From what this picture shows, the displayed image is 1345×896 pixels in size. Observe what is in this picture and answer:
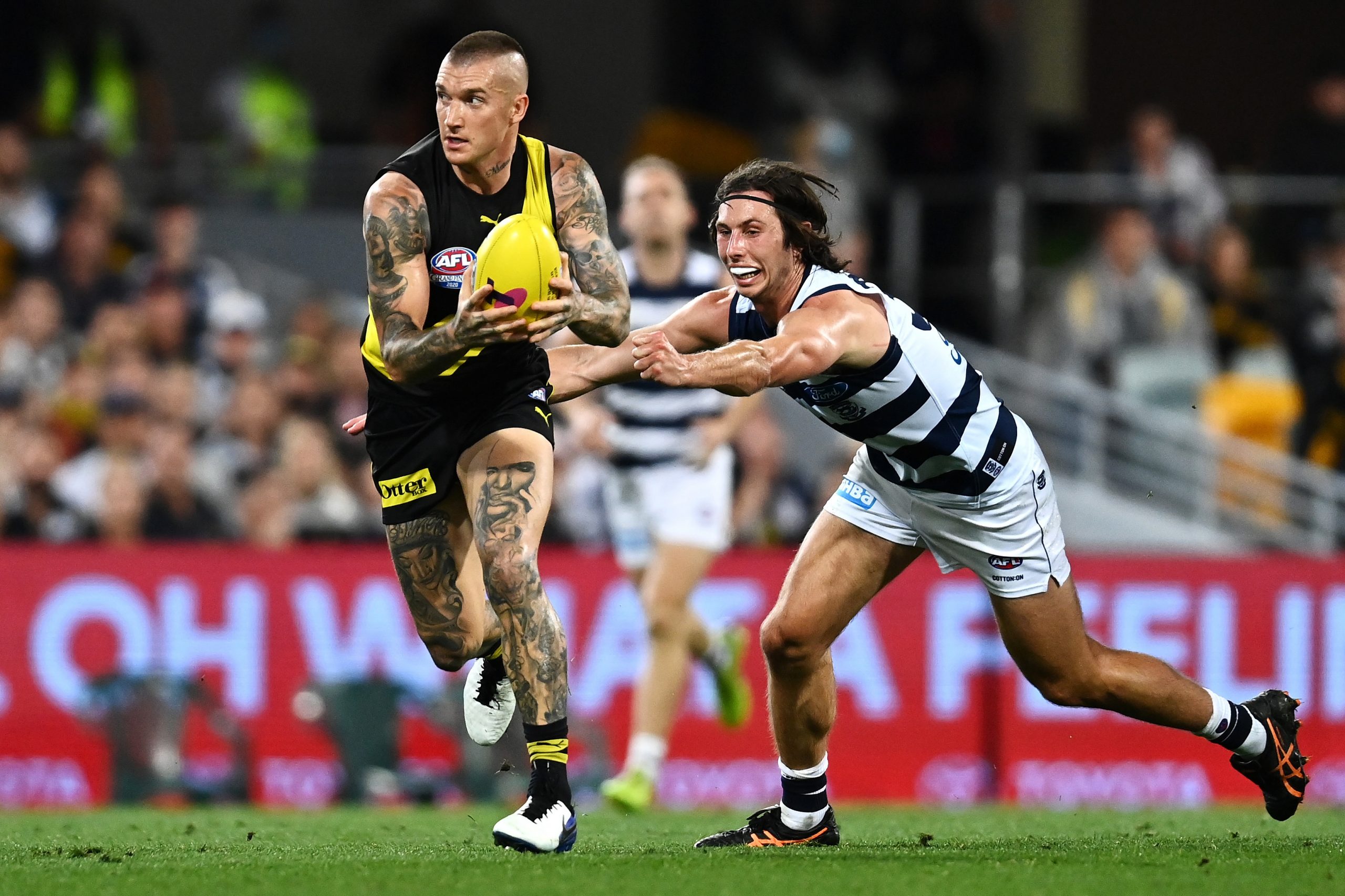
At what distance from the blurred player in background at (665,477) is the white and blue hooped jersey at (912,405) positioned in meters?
3.12

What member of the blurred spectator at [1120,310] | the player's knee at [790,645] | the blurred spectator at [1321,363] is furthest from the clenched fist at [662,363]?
the blurred spectator at [1321,363]

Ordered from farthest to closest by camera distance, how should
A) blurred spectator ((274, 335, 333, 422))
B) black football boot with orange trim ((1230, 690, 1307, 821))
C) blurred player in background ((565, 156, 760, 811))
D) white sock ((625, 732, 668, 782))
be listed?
1. blurred spectator ((274, 335, 333, 422))
2. blurred player in background ((565, 156, 760, 811))
3. white sock ((625, 732, 668, 782))
4. black football boot with orange trim ((1230, 690, 1307, 821))

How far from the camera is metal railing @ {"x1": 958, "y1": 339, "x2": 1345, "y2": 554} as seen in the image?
44.2 ft

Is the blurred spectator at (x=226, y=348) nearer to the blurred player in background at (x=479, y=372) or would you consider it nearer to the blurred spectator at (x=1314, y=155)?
the blurred player in background at (x=479, y=372)

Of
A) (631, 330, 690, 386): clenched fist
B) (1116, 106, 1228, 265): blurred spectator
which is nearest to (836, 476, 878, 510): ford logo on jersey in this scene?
(631, 330, 690, 386): clenched fist

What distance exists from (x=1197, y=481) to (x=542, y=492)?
8.30m

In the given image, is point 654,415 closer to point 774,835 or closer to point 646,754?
point 646,754

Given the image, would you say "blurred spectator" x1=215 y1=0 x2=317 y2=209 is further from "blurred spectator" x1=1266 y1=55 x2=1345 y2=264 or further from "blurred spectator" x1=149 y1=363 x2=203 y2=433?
"blurred spectator" x1=1266 y1=55 x2=1345 y2=264

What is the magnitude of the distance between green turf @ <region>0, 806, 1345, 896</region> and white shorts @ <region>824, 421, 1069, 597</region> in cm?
100

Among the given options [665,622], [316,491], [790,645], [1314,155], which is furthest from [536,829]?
[1314,155]

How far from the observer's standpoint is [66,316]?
13391 mm

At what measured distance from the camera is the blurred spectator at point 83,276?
13422mm

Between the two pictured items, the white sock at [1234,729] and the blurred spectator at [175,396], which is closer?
the white sock at [1234,729]

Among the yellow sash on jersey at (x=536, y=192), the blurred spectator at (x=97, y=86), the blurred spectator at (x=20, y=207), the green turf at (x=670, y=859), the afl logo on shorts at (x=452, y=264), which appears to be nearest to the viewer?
the green turf at (x=670, y=859)
